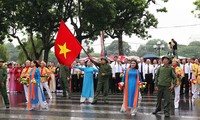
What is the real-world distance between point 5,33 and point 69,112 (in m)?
19.6

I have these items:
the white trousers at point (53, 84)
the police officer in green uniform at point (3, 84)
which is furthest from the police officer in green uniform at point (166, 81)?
the white trousers at point (53, 84)

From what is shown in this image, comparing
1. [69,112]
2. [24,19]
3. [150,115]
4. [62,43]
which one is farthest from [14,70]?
[150,115]

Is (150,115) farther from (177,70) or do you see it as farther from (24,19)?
(24,19)

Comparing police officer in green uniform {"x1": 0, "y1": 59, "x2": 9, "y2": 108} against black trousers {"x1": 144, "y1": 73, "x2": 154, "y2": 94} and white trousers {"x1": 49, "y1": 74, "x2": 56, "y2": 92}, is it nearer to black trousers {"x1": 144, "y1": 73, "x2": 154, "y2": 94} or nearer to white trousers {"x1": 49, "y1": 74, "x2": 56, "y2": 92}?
black trousers {"x1": 144, "y1": 73, "x2": 154, "y2": 94}

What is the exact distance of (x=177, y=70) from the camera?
12766mm

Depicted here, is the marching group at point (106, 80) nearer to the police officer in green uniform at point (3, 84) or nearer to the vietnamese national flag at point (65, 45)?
the police officer in green uniform at point (3, 84)

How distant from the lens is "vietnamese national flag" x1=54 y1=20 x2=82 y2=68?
540 inches

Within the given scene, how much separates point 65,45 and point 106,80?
2.36 metres

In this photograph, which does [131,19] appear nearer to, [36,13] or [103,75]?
[36,13]

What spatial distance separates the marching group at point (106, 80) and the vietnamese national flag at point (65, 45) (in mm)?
879

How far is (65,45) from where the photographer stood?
1376 cm

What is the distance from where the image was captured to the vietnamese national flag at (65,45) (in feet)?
45.0

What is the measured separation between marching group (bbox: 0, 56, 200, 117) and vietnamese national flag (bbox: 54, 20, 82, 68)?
0.88 meters

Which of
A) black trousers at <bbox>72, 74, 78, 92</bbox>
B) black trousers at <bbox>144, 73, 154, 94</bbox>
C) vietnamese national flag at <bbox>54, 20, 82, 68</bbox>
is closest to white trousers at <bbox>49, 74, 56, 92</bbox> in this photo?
black trousers at <bbox>72, 74, 78, 92</bbox>
